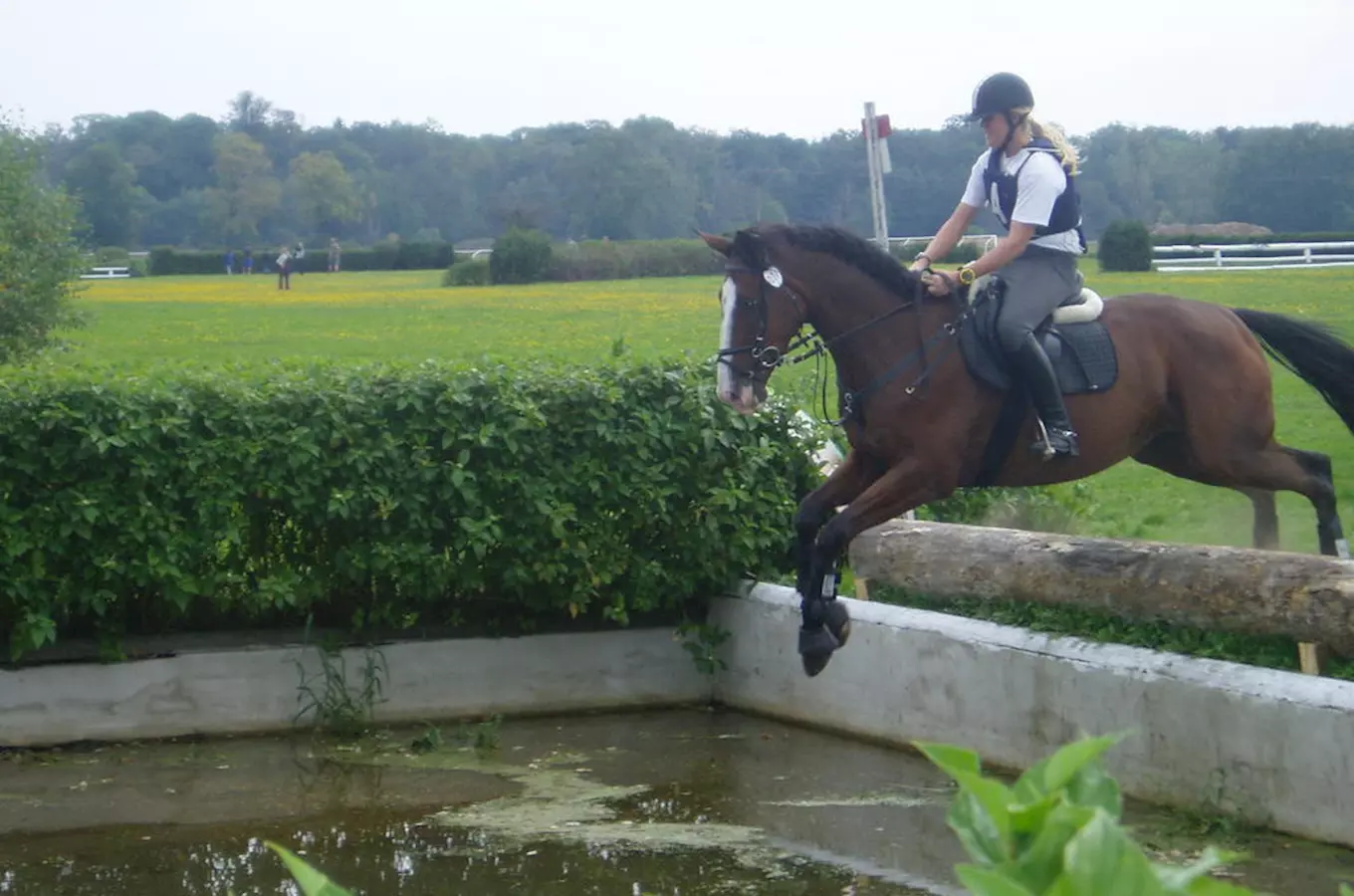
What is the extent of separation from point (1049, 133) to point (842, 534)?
78.3 inches

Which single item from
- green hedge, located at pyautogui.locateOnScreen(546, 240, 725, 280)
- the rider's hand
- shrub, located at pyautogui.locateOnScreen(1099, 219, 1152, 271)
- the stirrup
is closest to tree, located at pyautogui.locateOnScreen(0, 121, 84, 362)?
A: the rider's hand

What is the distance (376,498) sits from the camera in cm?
818

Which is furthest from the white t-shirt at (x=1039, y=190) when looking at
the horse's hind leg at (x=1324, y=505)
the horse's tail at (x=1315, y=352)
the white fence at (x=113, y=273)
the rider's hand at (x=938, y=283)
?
the white fence at (x=113, y=273)

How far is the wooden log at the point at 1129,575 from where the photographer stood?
247 inches

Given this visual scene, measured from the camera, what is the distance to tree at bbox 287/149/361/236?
77562 millimetres

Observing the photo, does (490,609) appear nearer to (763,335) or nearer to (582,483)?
(582,483)

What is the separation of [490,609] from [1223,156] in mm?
30317

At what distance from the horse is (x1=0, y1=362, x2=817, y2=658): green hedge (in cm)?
120

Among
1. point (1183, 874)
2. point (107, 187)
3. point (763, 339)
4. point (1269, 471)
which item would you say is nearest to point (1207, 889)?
point (1183, 874)

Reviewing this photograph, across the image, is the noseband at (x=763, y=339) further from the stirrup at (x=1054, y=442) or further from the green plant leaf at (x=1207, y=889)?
the green plant leaf at (x=1207, y=889)

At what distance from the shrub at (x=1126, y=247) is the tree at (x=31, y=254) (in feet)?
74.9

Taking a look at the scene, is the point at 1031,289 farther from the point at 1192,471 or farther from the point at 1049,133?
the point at 1192,471

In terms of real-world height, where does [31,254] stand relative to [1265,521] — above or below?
above

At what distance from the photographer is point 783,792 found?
724 cm
